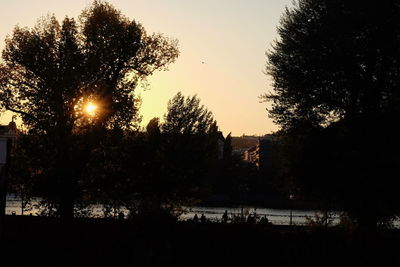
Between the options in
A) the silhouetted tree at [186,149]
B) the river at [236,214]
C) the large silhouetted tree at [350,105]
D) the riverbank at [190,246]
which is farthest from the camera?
the silhouetted tree at [186,149]

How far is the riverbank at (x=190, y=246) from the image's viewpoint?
73.8ft

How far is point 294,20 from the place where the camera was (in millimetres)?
39875

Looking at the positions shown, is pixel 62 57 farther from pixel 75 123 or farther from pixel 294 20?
pixel 294 20

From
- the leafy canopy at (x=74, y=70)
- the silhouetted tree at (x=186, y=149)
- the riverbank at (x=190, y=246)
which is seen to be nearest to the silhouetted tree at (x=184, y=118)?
the silhouetted tree at (x=186, y=149)

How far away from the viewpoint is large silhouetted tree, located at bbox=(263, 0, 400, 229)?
117 ft

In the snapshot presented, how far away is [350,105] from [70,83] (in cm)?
1606

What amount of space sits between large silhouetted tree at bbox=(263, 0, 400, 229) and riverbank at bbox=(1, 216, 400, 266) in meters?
11.1

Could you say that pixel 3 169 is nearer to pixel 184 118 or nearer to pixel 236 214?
pixel 236 214

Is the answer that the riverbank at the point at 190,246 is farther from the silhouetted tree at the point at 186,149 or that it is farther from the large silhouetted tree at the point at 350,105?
the silhouetted tree at the point at 186,149

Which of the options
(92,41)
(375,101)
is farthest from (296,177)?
(92,41)

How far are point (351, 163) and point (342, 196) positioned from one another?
2.03 metres

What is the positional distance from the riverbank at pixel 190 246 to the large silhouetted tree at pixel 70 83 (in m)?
18.5

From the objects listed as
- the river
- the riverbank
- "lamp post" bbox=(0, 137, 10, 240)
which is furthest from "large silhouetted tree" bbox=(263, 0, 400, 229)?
"lamp post" bbox=(0, 137, 10, 240)

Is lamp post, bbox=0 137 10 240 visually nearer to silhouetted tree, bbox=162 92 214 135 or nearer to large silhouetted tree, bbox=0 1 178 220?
large silhouetted tree, bbox=0 1 178 220
